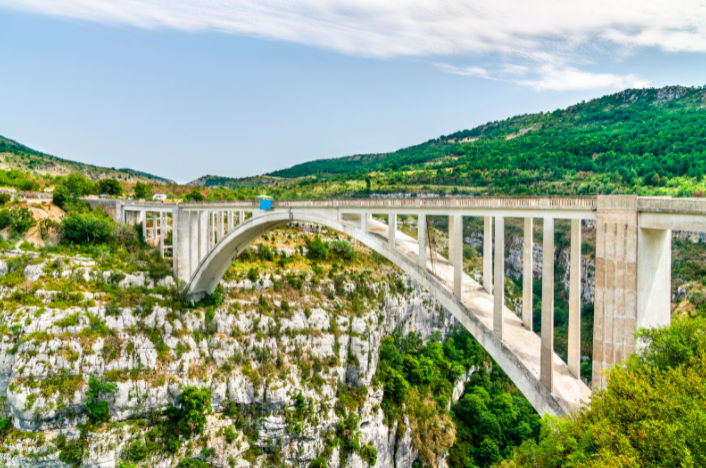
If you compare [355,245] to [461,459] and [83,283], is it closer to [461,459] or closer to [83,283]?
[461,459]

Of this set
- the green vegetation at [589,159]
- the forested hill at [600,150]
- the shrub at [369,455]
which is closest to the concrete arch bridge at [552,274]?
the green vegetation at [589,159]

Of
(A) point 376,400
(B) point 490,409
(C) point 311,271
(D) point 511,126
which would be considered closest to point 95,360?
(C) point 311,271

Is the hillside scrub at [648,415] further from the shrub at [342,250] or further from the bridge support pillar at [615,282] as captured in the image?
the shrub at [342,250]

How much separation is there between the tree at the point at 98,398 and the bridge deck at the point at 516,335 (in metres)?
17.9

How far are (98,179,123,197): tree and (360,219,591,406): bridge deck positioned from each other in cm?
3584

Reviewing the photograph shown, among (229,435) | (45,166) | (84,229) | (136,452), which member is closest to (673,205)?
(229,435)

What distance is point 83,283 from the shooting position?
90.3 ft

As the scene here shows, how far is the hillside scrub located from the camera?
661 centimetres

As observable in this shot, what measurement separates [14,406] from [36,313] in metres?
5.27

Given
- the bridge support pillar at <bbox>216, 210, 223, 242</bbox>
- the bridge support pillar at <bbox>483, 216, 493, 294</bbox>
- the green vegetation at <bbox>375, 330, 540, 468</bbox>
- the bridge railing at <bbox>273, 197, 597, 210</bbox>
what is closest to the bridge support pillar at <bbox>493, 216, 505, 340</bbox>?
the bridge railing at <bbox>273, 197, 597, 210</bbox>

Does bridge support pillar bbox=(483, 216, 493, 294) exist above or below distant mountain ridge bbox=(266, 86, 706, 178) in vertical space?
below

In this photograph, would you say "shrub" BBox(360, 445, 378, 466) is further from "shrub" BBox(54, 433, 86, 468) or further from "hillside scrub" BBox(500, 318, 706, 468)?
"hillside scrub" BBox(500, 318, 706, 468)

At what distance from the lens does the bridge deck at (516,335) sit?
12.0 metres

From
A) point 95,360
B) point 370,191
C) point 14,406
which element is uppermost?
point 370,191
